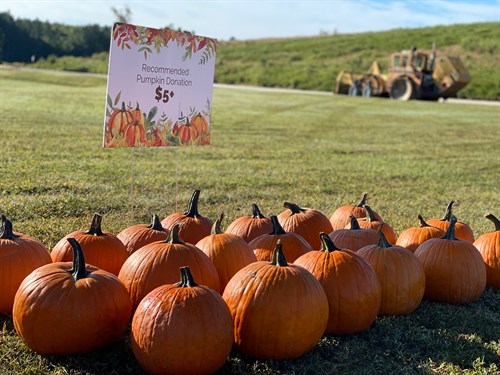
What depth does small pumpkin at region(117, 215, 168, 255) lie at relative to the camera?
402 centimetres

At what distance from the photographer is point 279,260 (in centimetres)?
334

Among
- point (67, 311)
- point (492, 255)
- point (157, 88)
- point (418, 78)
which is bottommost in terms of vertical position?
point (67, 311)

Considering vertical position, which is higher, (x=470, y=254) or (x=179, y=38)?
(x=179, y=38)

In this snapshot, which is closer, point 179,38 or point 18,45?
point 179,38

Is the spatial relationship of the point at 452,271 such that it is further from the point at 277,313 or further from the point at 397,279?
the point at 277,313

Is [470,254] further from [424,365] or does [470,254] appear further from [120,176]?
[120,176]

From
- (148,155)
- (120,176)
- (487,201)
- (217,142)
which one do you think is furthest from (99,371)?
(217,142)

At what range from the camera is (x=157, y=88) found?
17.7 ft

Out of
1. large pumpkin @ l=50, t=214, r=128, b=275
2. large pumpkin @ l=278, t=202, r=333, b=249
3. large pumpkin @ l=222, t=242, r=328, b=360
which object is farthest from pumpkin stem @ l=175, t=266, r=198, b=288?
large pumpkin @ l=278, t=202, r=333, b=249

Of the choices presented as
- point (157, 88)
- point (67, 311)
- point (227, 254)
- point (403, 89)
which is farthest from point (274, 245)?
point (403, 89)

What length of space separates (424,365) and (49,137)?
31.7 feet

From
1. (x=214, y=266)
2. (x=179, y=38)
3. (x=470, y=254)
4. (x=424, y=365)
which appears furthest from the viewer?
(x=179, y=38)

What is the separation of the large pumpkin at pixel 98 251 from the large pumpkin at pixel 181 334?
80 cm

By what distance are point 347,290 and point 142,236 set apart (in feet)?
4.52
